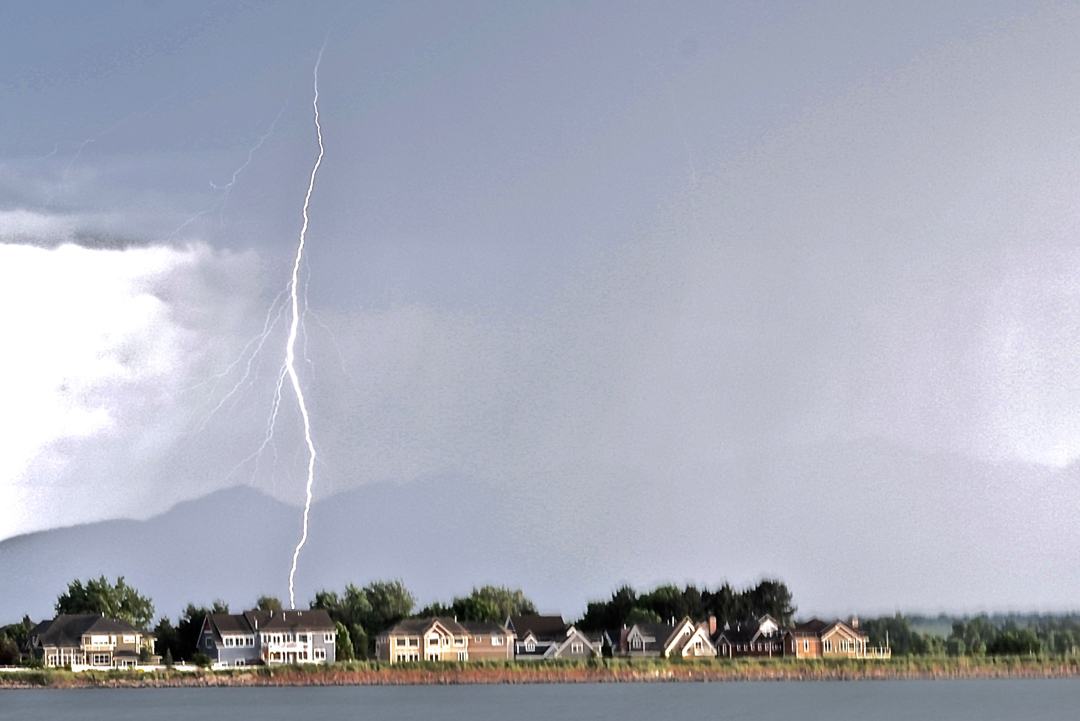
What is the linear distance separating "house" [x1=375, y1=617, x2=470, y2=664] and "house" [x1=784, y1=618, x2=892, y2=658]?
2076 cm

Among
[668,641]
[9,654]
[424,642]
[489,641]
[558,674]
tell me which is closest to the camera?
[558,674]

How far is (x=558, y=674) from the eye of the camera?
8406 centimetres

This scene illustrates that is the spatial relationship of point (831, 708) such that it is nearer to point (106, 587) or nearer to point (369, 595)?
point (369, 595)

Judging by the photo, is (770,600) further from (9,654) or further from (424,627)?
(9,654)

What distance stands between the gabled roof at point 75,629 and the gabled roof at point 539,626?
24.7m

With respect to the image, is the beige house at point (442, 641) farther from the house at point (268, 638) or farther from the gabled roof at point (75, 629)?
the gabled roof at point (75, 629)

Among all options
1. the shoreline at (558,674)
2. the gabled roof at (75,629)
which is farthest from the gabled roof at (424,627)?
the gabled roof at (75,629)

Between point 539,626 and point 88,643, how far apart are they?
29.3 metres

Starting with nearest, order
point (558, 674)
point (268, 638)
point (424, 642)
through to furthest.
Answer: point (558, 674)
point (268, 638)
point (424, 642)

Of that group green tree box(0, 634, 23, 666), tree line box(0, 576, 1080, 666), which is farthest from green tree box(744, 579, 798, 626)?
green tree box(0, 634, 23, 666)

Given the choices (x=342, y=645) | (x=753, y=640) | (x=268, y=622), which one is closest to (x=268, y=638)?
(x=268, y=622)

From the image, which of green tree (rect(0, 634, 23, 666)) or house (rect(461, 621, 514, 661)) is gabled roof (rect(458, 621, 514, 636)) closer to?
house (rect(461, 621, 514, 661))

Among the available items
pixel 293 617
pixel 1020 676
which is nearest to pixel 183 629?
pixel 293 617

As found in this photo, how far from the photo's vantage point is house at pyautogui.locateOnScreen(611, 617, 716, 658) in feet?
327
